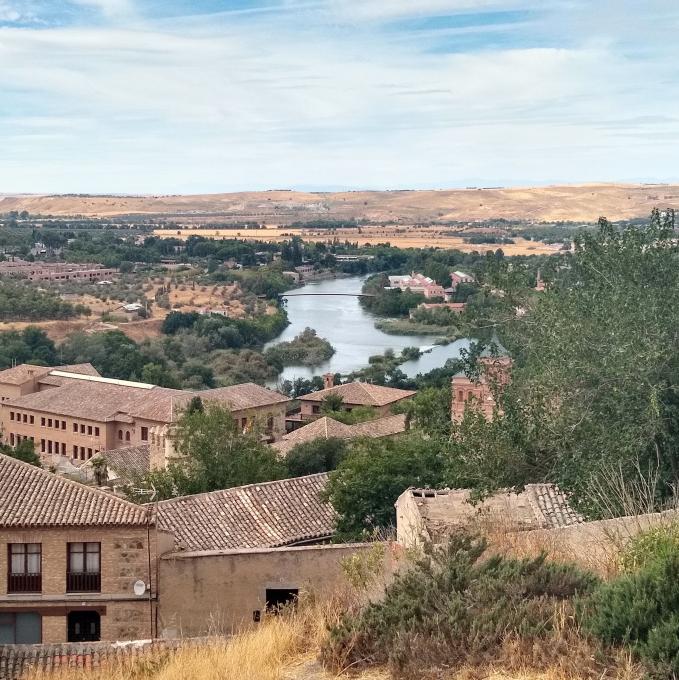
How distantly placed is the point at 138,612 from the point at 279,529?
258 centimetres

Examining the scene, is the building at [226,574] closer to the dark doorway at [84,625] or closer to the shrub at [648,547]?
the dark doorway at [84,625]

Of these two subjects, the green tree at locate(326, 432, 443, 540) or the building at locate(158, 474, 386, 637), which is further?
the green tree at locate(326, 432, 443, 540)

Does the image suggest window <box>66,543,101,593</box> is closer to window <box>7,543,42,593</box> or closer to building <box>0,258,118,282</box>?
window <box>7,543,42,593</box>

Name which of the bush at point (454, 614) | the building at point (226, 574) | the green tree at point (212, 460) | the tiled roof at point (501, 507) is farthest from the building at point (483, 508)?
the green tree at point (212, 460)

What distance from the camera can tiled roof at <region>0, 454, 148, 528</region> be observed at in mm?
11781

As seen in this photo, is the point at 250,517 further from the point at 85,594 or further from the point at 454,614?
the point at 454,614

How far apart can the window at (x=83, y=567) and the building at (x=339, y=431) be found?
1243 centimetres

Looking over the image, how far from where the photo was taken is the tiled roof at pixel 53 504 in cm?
1178

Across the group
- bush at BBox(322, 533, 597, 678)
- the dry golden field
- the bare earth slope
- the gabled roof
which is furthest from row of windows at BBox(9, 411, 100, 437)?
the bare earth slope

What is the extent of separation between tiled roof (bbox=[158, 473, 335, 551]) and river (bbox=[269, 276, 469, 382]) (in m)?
28.0

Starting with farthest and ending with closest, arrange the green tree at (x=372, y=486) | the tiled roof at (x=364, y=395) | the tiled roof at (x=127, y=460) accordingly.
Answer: the tiled roof at (x=364, y=395), the tiled roof at (x=127, y=460), the green tree at (x=372, y=486)

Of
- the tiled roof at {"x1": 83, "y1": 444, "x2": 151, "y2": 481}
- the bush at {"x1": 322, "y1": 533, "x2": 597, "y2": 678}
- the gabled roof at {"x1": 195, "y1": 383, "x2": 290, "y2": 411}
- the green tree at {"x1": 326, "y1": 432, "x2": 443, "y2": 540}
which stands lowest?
the tiled roof at {"x1": 83, "y1": 444, "x2": 151, "y2": 481}

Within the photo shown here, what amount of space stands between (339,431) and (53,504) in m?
14.7

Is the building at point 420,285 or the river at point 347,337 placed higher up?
the building at point 420,285
